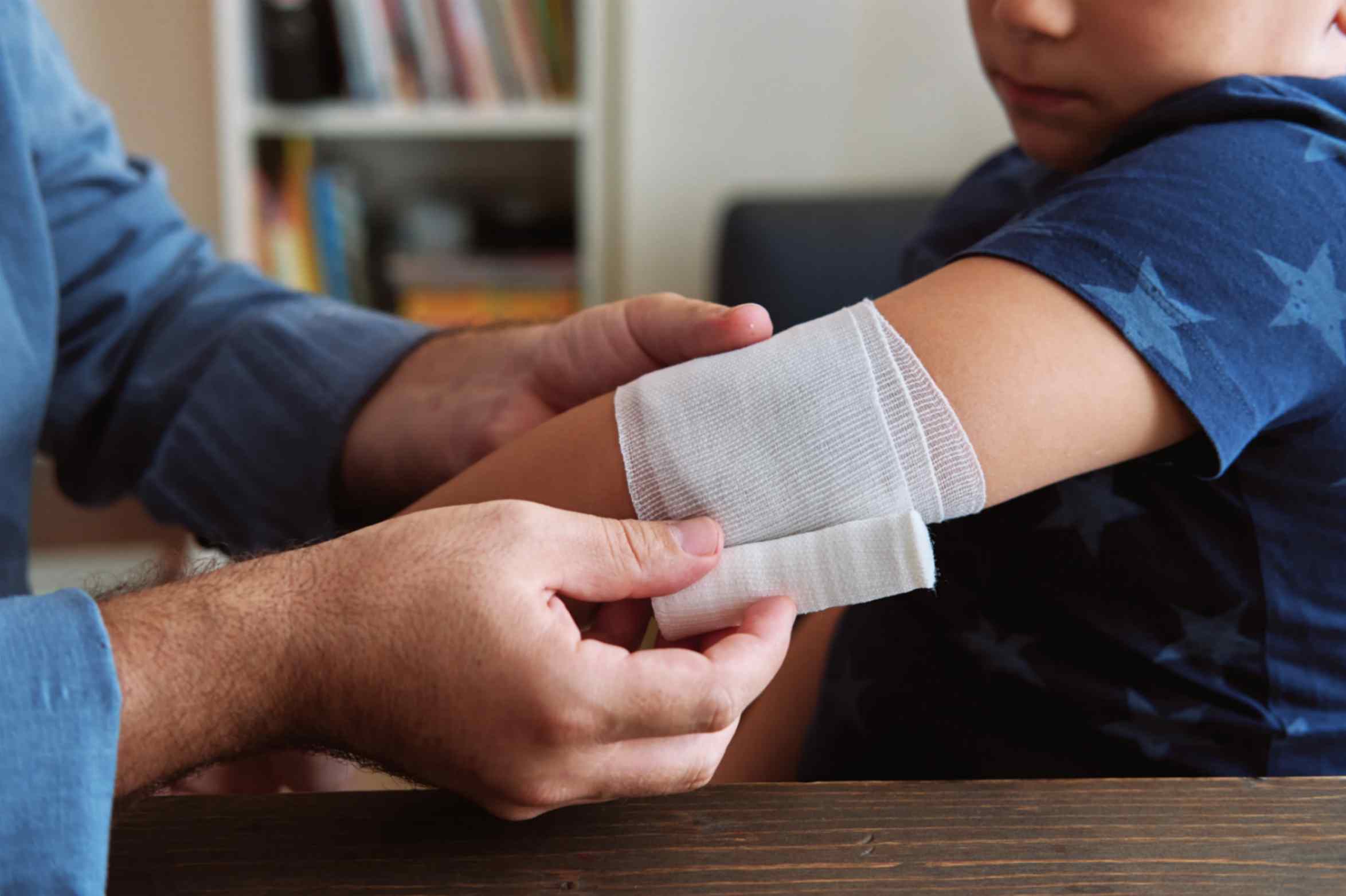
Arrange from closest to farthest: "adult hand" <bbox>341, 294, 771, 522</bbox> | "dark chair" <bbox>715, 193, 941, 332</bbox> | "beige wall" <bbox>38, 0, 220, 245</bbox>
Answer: "adult hand" <bbox>341, 294, 771, 522</bbox> → "dark chair" <bbox>715, 193, 941, 332</bbox> → "beige wall" <bbox>38, 0, 220, 245</bbox>

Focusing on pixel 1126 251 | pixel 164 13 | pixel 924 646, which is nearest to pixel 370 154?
pixel 164 13

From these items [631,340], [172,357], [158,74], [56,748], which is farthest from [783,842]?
[158,74]

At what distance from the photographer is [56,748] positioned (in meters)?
0.48

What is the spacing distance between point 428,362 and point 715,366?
1.23 feet

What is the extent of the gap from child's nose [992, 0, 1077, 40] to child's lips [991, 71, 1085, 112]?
5 centimetres

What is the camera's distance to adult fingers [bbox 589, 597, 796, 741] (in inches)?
20.6

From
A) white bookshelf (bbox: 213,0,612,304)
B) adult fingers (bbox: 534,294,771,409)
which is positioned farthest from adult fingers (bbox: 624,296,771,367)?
white bookshelf (bbox: 213,0,612,304)

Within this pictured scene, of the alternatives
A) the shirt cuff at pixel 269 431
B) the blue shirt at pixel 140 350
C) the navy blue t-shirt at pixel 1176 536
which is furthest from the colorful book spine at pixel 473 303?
the navy blue t-shirt at pixel 1176 536

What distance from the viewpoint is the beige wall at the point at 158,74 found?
7.80 ft

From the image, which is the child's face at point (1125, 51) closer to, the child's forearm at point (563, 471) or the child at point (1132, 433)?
the child at point (1132, 433)

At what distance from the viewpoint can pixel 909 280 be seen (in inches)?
39.3

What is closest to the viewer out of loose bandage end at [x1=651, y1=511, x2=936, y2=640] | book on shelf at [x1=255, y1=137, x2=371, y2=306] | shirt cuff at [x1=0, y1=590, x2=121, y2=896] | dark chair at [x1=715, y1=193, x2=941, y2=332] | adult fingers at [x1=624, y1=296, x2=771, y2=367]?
shirt cuff at [x1=0, y1=590, x2=121, y2=896]

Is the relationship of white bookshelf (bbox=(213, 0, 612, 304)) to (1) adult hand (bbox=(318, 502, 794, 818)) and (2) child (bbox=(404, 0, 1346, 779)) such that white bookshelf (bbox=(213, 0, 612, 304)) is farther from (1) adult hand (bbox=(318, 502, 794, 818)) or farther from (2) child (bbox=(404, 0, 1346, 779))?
(1) adult hand (bbox=(318, 502, 794, 818))

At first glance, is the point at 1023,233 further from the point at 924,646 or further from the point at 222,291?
the point at 222,291
